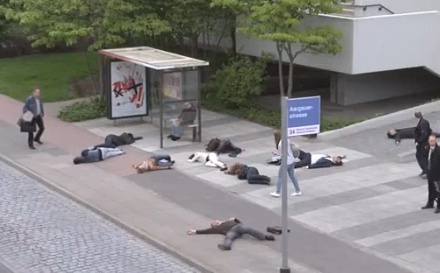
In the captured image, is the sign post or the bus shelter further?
the bus shelter

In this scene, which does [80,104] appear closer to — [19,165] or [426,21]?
[19,165]

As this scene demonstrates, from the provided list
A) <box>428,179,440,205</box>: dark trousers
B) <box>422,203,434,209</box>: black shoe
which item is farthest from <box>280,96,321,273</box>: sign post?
<box>422,203,434,209</box>: black shoe

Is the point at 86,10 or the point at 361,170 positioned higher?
the point at 86,10

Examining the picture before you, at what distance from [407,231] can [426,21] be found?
12.4 meters

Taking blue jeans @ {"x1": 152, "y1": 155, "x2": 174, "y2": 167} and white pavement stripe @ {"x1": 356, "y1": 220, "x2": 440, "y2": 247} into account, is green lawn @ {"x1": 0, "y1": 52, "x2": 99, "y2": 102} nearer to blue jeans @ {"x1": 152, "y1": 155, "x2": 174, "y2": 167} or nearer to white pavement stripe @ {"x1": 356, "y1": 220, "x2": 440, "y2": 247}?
blue jeans @ {"x1": 152, "y1": 155, "x2": 174, "y2": 167}

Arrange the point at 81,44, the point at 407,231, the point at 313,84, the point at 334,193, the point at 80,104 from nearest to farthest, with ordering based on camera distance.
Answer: the point at 407,231 < the point at 334,193 < the point at 80,104 < the point at 313,84 < the point at 81,44

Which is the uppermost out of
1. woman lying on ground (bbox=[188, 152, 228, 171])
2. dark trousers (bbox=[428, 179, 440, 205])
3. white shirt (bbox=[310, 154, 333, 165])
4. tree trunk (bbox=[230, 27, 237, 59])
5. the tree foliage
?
the tree foliage

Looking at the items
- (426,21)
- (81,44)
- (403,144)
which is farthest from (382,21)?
(81,44)

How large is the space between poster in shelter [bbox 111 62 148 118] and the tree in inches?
127

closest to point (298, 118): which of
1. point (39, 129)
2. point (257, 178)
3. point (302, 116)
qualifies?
point (302, 116)

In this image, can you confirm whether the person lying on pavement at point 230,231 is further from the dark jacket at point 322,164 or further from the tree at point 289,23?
the tree at point 289,23

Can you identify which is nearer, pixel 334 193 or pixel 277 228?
pixel 277 228

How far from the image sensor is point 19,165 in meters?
21.6

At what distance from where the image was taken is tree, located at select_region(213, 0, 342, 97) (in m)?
24.1
